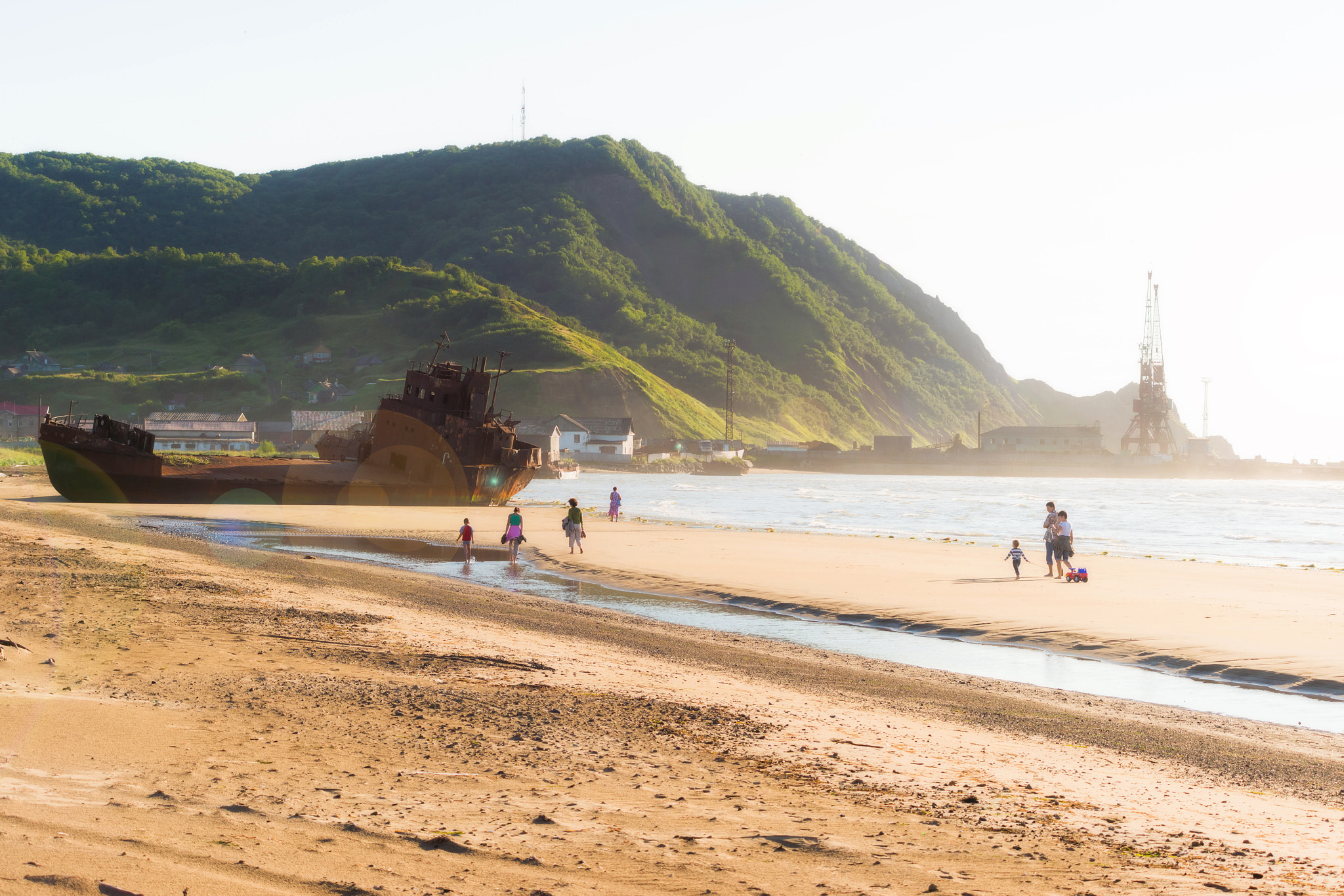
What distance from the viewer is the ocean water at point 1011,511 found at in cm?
3856

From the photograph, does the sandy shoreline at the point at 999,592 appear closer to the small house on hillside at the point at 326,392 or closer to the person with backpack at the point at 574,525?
the person with backpack at the point at 574,525

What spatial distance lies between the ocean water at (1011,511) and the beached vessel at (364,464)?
6.52 m

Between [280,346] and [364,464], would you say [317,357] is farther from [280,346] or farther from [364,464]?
[364,464]

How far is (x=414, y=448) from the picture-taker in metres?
47.0

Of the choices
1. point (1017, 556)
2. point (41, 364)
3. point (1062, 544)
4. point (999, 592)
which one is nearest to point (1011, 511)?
point (1062, 544)

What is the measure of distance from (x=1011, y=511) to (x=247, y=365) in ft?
441

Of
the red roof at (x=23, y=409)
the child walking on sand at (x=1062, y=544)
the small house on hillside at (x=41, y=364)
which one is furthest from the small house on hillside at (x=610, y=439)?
the child walking on sand at (x=1062, y=544)

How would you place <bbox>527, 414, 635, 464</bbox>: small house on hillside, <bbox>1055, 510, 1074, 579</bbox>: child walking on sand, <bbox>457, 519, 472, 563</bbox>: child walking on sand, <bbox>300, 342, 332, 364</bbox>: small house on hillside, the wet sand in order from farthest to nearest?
<bbox>300, 342, 332, 364</bbox>: small house on hillside < <bbox>527, 414, 635, 464</bbox>: small house on hillside < <bbox>457, 519, 472, 563</bbox>: child walking on sand < <bbox>1055, 510, 1074, 579</bbox>: child walking on sand < the wet sand

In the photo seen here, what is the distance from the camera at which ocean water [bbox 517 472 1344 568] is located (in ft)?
127

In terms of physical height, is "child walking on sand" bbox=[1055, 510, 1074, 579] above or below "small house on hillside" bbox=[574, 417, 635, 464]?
below

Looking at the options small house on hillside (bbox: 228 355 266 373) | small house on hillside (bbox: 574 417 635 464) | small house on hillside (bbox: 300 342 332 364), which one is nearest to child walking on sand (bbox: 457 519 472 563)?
small house on hillside (bbox: 574 417 635 464)

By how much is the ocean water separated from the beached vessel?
6.52 metres

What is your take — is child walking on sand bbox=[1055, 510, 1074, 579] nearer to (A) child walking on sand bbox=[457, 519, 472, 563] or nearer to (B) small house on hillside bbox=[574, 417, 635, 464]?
(A) child walking on sand bbox=[457, 519, 472, 563]

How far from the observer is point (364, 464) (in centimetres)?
4766
